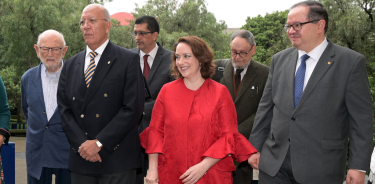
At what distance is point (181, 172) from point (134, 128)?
642 millimetres

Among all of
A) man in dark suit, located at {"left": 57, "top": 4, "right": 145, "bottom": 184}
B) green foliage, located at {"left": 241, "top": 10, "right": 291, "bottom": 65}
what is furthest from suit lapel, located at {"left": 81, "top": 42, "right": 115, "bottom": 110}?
green foliage, located at {"left": 241, "top": 10, "right": 291, "bottom": 65}

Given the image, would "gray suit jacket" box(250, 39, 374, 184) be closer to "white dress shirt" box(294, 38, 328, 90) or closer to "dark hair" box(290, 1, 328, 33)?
"white dress shirt" box(294, 38, 328, 90)

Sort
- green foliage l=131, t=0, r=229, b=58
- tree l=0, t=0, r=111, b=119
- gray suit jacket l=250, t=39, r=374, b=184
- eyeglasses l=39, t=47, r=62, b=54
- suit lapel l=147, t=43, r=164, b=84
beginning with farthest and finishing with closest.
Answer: green foliage l=131, t=0, r=229, b=58, tree l=0, t=0, r=111, b=119, suit lapel l=147, t=43, r=164, b=84, eyeglasses l=39, t=47, r=62, b=54, gray suit jacket l=250, t=39, r=374, b=184

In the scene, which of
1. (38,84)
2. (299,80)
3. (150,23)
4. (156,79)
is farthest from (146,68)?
(299,80)

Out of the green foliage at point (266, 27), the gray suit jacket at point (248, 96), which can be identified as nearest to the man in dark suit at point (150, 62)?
the gray suit jacket at point (248, 96)

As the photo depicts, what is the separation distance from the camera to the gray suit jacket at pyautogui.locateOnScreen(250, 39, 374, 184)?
2.74 metres

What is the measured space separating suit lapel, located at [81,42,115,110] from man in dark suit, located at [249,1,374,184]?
1540mm

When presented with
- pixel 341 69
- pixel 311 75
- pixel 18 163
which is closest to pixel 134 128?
pixel 311 75

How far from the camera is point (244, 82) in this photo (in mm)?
4332

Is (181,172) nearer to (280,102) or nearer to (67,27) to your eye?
(280,102)

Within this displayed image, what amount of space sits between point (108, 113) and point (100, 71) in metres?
0.39

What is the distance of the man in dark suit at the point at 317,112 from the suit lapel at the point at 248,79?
1128 millimetres

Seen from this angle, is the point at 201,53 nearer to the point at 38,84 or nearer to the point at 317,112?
the point at 317,112

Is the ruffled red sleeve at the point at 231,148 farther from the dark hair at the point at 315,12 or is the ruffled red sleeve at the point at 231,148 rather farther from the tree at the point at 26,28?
the tree at the point at 26,28
